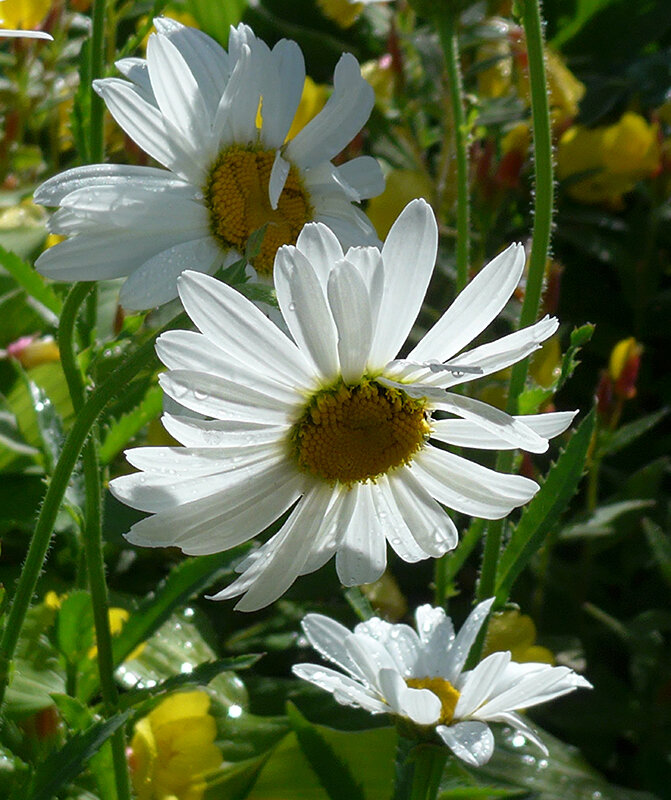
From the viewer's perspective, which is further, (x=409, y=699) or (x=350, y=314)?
(x=409, y=699)

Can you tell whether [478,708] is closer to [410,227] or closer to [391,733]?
[391,733]

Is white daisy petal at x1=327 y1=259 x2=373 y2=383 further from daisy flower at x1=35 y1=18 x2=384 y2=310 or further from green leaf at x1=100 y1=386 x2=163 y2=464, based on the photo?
green leaf at x1=100 y1=386 x2=163 y2=464

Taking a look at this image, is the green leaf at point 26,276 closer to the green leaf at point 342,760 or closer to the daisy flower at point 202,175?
the daisy flower at point 202,175

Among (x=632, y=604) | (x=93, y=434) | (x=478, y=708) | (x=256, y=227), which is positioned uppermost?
(x=256, y=227)

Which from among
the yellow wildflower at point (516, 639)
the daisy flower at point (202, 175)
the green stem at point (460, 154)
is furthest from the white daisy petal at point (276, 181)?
the yellow wildflower at point (516, 639)

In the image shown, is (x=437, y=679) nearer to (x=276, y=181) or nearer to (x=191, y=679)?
(x=191, y=679)

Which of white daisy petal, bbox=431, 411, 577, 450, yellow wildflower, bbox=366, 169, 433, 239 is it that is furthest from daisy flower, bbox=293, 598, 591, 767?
yellow wildflower, bbox=366, 169, 433, 239

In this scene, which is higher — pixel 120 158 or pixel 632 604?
pixel 120 158

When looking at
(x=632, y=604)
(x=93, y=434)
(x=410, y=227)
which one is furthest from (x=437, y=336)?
(x=632, y=604)

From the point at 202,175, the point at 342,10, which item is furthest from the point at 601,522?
the point at 342,10
